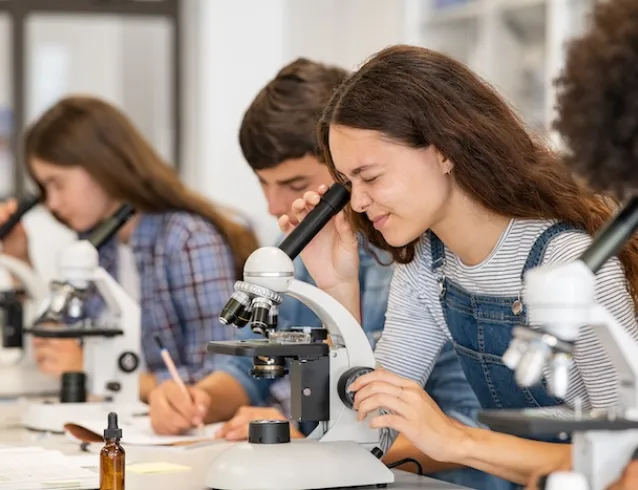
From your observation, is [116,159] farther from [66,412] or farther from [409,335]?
[409,335]

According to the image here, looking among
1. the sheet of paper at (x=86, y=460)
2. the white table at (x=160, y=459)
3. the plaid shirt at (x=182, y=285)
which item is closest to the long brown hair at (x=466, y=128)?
the white table at (x=160, y=459)

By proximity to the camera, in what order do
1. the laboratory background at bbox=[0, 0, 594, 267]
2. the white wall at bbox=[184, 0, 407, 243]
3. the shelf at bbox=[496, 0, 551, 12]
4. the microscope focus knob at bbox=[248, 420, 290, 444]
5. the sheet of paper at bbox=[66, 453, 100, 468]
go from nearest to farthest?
the microscope focus knob at bbox=[248, 420, 290, 444] → the sheet of paper at bbox=[66, 453, 100, 468] → the shelf at bbox=[496, 0, 551, 12] → the laboratory background at bbox=[0, 0, 594, 267] → the white wall at bbox=[184, 0, 407, 243]

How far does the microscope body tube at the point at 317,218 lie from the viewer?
6.63 feet

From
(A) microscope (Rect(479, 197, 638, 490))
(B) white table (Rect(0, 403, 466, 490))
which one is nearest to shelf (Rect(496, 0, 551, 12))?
(B) white table (Rect(0, 403, 466, 490))

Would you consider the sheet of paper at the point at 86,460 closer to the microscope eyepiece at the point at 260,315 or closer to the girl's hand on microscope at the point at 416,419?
the microscope eyepiece at the point at 260,315

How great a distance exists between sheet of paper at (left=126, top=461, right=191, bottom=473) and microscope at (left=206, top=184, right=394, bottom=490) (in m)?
0.19

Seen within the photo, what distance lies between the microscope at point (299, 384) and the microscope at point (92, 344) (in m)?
0.78

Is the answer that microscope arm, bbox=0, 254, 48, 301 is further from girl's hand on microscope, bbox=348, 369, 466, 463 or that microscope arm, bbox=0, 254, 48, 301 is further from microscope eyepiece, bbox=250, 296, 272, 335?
girl's hand on microscope, bbox=348, 369, 466, 463

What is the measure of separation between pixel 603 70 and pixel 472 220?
714 mm

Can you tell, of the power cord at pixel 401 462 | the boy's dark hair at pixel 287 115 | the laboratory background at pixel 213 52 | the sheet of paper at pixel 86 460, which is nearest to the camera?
the power cord at pixel 401 462

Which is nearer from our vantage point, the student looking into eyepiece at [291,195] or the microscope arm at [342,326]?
the microscope arm at [342,326]

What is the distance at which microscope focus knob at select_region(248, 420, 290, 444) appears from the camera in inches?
74.1

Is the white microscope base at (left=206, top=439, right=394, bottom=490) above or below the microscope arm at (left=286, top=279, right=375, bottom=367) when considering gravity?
below

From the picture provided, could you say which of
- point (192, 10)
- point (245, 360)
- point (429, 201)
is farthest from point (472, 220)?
point (192, 10)
